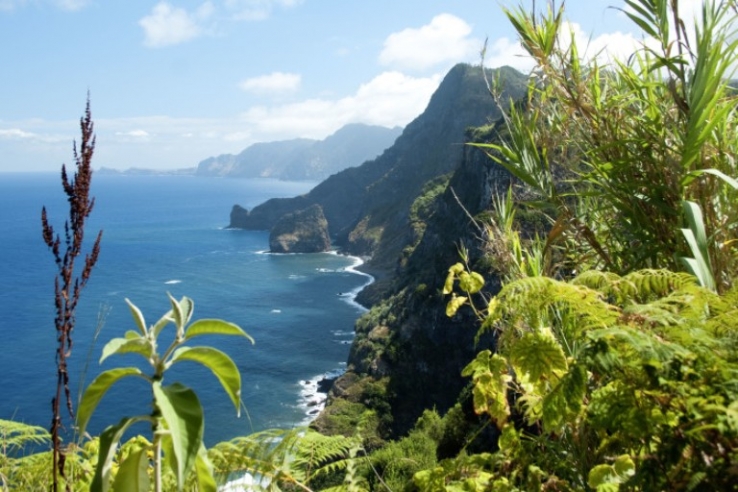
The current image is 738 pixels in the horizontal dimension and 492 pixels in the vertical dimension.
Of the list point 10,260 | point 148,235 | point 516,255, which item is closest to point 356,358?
point 516,255

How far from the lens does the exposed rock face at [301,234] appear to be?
106938 millimetres

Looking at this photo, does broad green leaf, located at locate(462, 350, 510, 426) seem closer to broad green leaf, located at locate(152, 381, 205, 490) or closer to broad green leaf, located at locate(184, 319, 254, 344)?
broad green leaf, located at locate(184, 319, 254, 344)

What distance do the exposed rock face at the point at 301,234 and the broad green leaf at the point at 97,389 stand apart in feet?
348

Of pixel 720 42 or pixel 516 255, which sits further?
pixel 516 255

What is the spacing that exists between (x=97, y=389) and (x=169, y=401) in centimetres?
19

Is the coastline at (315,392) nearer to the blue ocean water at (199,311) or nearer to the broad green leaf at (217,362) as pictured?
the blue ocean water at (199,311)

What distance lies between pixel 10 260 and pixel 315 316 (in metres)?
49.9

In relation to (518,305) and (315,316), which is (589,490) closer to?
(518,305)

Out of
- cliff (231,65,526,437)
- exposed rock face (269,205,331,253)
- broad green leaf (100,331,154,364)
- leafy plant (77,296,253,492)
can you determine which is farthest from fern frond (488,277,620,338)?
exposed rock face (269,205,331,253)

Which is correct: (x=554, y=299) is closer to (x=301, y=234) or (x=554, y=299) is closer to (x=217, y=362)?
(x=217, y=362)

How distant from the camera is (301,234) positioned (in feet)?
360

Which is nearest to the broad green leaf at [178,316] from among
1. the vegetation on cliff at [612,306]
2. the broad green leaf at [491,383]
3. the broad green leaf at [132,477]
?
the broad green leaf at [132,477]

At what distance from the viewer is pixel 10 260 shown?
83.8 meters

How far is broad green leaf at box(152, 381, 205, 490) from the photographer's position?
0.95 m
